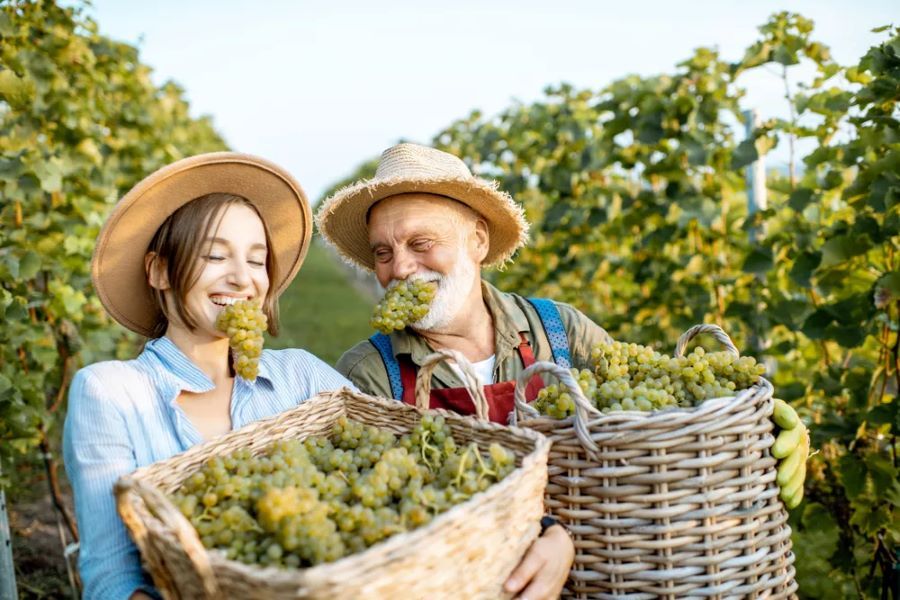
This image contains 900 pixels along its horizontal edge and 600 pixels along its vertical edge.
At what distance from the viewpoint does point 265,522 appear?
1.43 metres

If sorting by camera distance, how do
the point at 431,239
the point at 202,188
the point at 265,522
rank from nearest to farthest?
the point at 265,522, the point at 202,188, the point at 431,239

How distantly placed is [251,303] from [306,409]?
1.09 feet

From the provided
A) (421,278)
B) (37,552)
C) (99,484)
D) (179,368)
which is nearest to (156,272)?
(179,368)

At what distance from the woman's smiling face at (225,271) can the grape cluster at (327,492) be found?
49 cm

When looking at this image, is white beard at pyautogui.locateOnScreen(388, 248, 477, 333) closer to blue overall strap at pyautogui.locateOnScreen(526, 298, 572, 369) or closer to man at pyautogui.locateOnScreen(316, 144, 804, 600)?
man at pyautogui.locateOnScreen(316, 144, 804, 600)

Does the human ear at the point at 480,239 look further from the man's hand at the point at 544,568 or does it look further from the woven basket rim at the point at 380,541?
the man's hand at the point at 544,568

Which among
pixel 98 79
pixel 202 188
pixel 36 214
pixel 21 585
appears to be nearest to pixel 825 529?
pixel 202 188

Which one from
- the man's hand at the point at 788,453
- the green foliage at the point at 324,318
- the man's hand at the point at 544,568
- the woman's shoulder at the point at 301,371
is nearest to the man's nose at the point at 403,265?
the woman's shoulder at the point at 301,371

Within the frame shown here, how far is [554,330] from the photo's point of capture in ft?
9.83

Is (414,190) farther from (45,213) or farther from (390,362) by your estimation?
(45,213)

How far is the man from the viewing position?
110 inches

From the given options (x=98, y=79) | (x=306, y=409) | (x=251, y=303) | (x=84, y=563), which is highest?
(x=98, y=79)

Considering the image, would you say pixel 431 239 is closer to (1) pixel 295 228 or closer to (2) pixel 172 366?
(1) pixel 295 228

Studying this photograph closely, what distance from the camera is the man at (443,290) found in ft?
9.18
